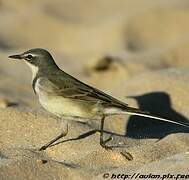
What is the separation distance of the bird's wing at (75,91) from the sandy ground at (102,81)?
49 cm

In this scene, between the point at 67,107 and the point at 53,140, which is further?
the point at 53,140

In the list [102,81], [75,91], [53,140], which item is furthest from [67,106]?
[102,81]

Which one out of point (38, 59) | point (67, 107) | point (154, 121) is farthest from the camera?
point (154, 121)

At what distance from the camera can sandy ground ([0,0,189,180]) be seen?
6609 mm

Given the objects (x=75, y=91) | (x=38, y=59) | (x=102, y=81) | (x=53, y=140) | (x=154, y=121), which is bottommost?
(x=102, y=81)

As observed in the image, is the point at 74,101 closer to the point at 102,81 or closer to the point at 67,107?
the point at 67,107

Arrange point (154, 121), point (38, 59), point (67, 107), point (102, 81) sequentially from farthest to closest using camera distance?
1. point (102, 81)
2. point (154, 121)
3. point (38, 59)
4. point (67, 107)

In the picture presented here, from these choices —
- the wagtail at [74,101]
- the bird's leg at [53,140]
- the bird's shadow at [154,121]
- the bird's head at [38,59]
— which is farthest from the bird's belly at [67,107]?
the bird's shadow at [154,121]

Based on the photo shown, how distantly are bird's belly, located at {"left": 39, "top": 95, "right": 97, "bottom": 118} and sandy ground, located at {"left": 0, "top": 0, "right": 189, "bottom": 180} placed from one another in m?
0.37

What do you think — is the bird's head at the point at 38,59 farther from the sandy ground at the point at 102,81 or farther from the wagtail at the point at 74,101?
the sandy ground at the point at 102,81

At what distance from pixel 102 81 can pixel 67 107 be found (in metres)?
4.97

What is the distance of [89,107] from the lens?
7.28 meters

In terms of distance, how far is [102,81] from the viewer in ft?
39.9

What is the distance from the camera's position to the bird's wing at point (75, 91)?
285 inches
